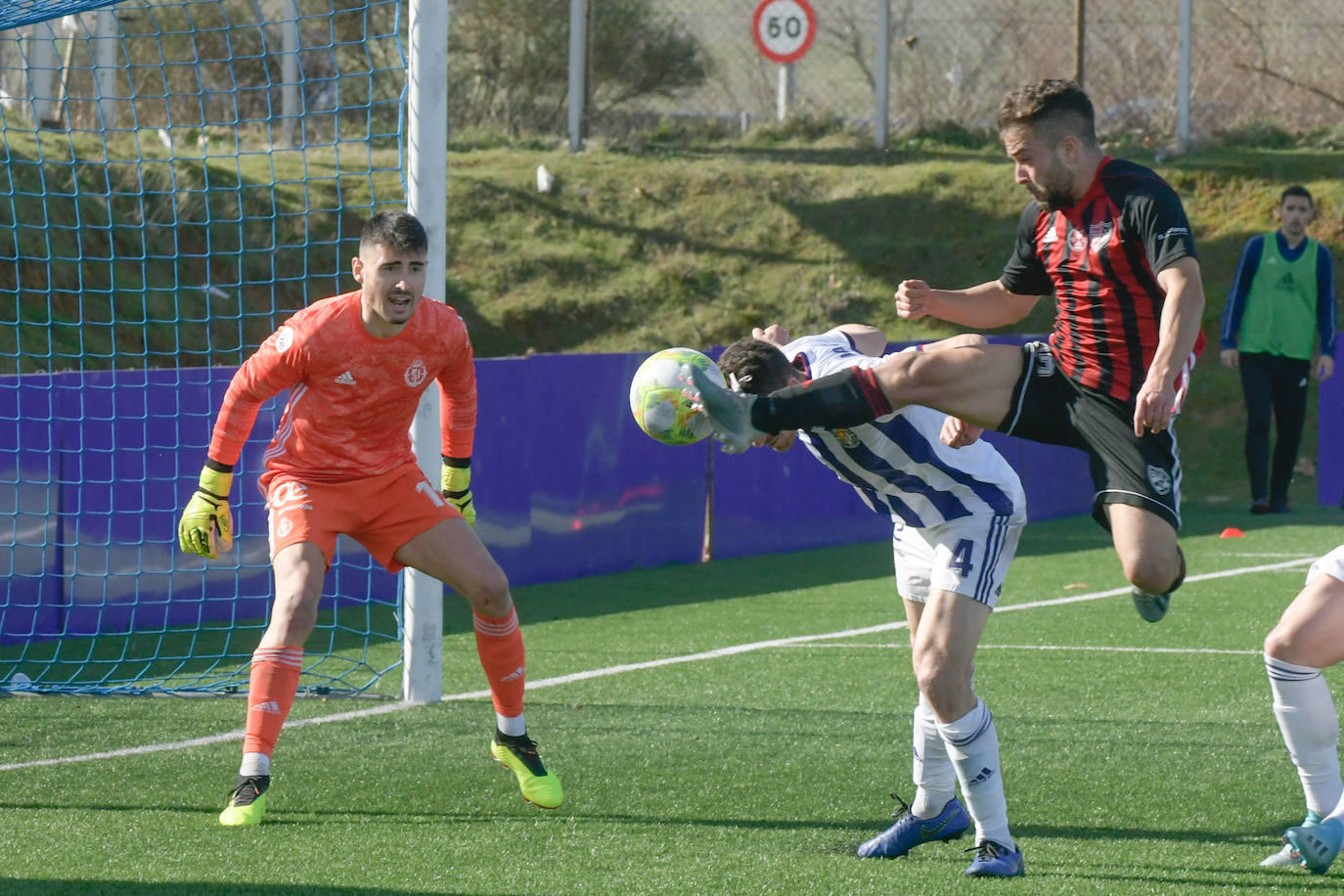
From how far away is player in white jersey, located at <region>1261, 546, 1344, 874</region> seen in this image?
3.99 m

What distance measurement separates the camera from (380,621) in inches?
334

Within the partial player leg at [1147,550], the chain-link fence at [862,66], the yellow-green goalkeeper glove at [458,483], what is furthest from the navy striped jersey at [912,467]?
the chain-link fence at [862,66]

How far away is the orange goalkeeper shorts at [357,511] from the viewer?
199 inches

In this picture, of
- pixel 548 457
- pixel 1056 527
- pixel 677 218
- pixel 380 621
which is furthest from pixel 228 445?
pixel 677 218

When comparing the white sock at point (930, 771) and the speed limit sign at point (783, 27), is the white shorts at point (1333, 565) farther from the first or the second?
the speed limit sign at point (783, 27)

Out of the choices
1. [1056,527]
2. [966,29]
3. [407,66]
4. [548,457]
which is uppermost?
[966,29]

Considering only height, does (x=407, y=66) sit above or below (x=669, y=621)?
above

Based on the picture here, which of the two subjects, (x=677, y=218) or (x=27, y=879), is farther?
(x=677, y=218)

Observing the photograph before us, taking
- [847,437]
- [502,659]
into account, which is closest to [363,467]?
[502,659]

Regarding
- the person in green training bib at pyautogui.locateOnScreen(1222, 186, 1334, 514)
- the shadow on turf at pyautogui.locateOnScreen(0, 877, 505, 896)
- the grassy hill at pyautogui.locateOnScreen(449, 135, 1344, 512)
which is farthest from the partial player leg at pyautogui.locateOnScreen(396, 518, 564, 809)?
the grassy hill at pyautogui.locateOnScreen(449, 135, 1344, 512)

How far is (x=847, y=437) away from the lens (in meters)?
4.33

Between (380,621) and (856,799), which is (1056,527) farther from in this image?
(856,799)

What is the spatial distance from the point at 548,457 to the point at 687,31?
11667mm

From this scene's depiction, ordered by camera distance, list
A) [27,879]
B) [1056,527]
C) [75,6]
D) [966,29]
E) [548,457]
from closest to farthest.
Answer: [27,879], [75,6], [548,457], [1056,527], [966,29]
